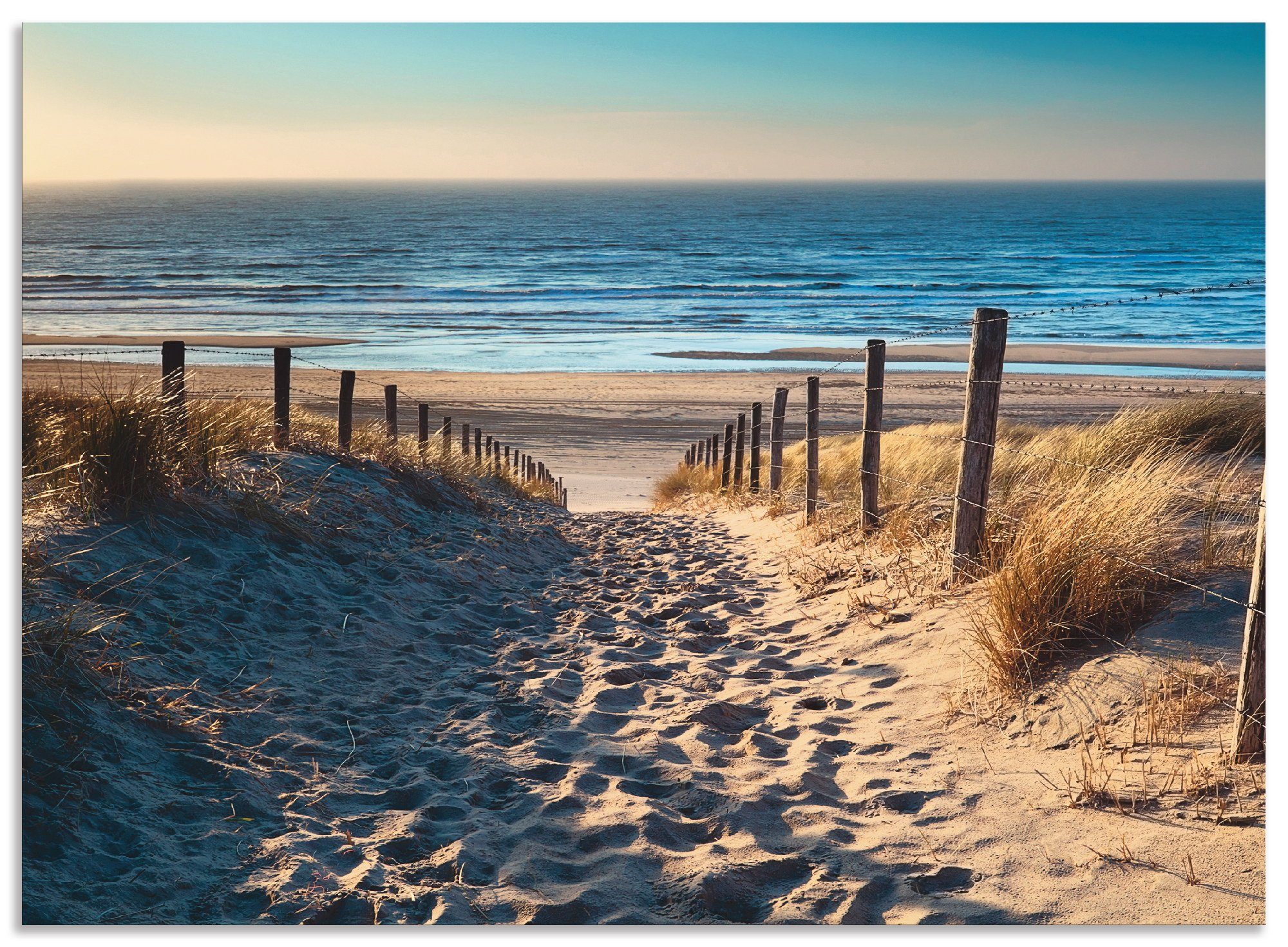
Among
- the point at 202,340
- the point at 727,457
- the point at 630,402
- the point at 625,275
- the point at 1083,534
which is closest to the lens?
the point at 1083,534

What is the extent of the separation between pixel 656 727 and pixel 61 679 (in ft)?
7.73

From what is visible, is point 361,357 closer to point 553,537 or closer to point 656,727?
point 553,537

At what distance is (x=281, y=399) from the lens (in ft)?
24.5

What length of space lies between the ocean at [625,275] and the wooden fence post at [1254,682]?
147 cm

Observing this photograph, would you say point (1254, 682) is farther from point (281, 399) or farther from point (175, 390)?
point (281, 399)

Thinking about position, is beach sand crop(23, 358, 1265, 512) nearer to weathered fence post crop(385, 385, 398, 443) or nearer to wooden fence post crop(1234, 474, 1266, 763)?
weathered fence post crop(385, 385, 398, 443)

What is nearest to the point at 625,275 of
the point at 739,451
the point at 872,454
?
the point at 739,451

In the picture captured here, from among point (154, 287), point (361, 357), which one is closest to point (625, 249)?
point (154, 287)

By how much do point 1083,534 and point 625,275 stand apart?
2126 inches

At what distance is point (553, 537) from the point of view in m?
8.90

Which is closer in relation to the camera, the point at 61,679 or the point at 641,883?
the point at 641,883

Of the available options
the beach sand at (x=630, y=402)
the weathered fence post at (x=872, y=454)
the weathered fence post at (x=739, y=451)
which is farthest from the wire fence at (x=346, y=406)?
the weathered fence post at (x=872, y=454)

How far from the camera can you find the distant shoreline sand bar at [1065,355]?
28766 millimetres

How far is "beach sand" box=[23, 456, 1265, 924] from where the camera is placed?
266cm
